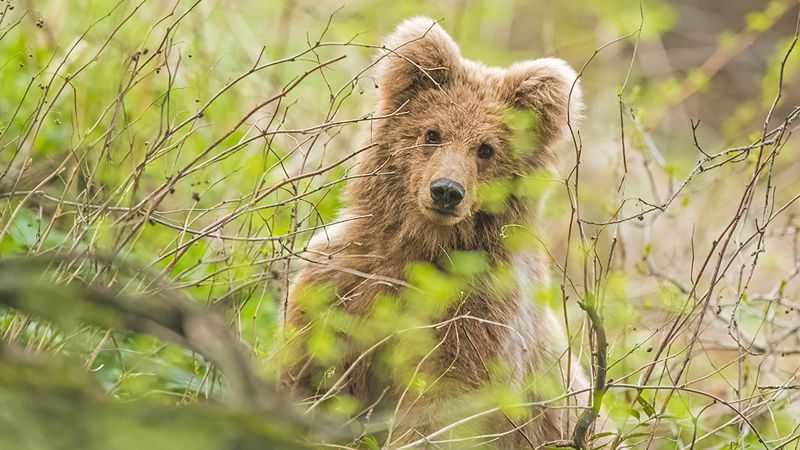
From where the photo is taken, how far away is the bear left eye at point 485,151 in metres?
5.17

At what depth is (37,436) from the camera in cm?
217

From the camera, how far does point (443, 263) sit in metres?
5.09

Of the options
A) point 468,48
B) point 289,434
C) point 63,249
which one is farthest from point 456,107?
point 468,48

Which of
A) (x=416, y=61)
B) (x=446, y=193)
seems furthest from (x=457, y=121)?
(x=446, y=193)

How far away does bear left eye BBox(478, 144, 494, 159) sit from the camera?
517cm

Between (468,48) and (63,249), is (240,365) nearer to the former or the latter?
(63,249)

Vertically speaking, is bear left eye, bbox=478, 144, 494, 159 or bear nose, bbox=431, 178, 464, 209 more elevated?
bear left eye, bbox=478, 144, 494, 159

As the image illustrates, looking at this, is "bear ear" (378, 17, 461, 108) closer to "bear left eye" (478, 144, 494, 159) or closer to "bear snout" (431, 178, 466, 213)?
"bear left eye" (478, 144, 494, 159)

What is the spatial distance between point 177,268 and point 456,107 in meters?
1.73

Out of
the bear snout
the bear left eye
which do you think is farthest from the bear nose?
the bear left eye

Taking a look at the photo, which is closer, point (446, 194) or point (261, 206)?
point (261, 206)

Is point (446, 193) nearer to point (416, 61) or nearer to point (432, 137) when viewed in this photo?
point (432, 137)

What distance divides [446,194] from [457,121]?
22.0 inches

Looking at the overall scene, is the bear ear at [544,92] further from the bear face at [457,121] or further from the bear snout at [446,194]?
the bear snout at [446,194]
